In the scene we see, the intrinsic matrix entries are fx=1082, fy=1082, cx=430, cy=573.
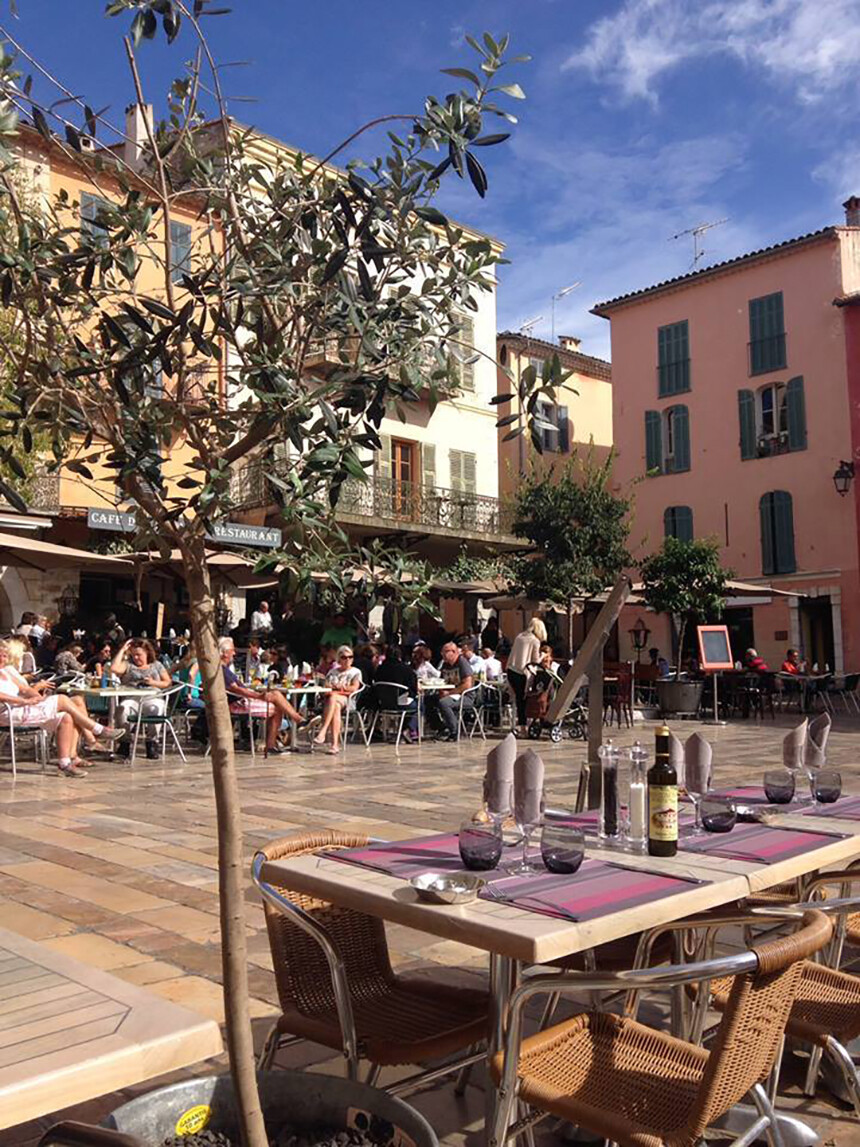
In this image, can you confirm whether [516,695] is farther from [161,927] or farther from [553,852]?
[553,852]

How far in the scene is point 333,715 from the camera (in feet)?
38.5

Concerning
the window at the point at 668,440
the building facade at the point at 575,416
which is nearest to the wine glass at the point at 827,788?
the building facade at the point at 575,416

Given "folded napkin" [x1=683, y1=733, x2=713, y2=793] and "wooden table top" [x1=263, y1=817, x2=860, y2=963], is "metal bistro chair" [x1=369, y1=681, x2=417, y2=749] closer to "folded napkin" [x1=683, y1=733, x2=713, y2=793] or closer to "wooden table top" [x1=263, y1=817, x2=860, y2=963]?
"folded napkin" [x1=683, y1=733, x2=713, y2=793]

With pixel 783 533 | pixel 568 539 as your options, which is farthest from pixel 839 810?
pixel 783 533

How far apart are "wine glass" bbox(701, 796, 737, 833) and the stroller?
915 centimetres

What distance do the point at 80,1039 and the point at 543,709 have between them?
11.0 meters

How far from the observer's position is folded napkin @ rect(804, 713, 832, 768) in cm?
384

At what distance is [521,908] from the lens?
2248 millimetres

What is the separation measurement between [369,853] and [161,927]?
76.2 inches

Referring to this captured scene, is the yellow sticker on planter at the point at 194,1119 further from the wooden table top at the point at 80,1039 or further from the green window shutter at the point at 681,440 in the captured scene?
the green window shutter at the point at 681,440

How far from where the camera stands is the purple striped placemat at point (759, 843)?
2.71 metres

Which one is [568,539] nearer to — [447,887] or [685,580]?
[685,580]

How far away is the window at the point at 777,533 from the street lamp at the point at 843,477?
54.8 inches

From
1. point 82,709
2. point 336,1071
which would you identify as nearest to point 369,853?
point 336,1071
